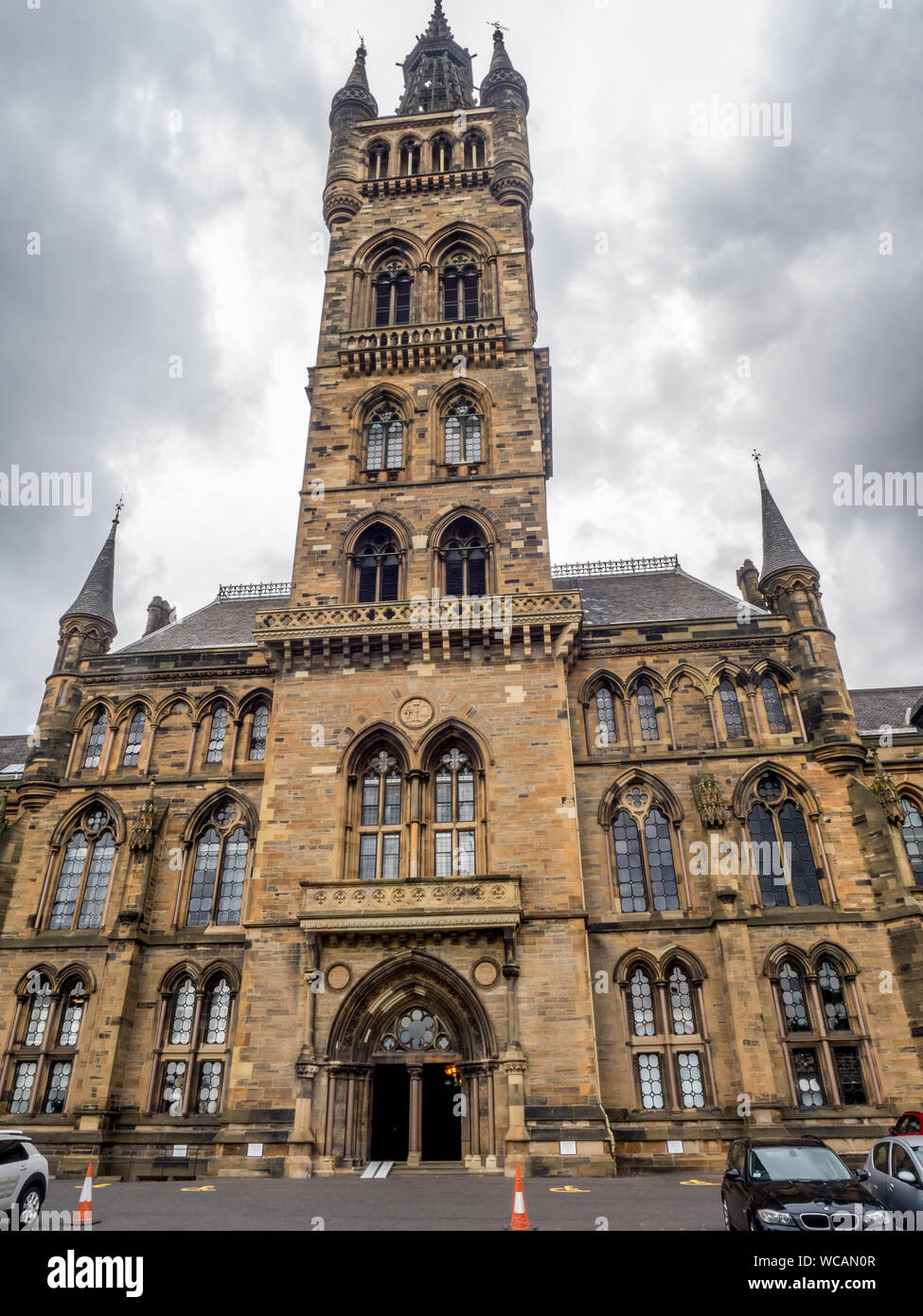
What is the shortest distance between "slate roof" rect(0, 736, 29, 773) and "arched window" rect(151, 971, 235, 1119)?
1325cm

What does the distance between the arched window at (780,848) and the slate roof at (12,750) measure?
1040 inches

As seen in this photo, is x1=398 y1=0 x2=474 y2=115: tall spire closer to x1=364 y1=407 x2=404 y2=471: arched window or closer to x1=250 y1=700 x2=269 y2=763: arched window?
x1=364 y1=407 x2=404 y2=471: arched window

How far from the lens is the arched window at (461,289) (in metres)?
31.8

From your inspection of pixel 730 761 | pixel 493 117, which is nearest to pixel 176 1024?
pixel 730 761

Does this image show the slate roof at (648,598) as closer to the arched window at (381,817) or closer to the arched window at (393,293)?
the arched window at (381,817)

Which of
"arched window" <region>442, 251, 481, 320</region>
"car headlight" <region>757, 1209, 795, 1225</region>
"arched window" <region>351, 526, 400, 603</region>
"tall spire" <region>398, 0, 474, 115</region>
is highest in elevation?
"tall spire" <region>398, 0, 474, 115</region>

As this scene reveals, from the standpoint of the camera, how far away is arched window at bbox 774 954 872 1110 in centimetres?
2084

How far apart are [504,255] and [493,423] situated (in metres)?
7.91

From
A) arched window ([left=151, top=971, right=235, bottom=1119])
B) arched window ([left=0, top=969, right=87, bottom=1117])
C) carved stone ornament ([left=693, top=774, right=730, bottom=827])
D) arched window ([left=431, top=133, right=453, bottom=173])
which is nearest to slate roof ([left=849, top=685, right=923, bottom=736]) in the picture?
carved stone ornament ([left=693, top=774, right=730, bottom=827])

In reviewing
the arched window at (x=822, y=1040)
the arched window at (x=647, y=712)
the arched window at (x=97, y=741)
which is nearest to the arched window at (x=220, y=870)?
the arched window at (x=97, y=741)

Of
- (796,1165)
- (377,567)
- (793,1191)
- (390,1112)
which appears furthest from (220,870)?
(793,1191)

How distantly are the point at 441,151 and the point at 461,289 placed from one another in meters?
8.60

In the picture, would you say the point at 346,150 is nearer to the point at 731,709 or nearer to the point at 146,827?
the point at 731,709

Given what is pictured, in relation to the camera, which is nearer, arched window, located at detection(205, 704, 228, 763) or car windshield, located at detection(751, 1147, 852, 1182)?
car windshield, located at detection(751, 1147, 852, 1182)
